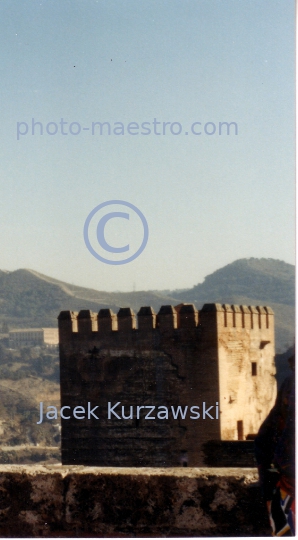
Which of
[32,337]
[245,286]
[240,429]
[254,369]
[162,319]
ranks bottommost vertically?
[240,429]

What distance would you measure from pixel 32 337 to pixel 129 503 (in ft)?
87.7

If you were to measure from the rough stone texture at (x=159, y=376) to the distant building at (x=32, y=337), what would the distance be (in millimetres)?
11491

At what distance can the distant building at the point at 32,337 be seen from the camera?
92.7 feet

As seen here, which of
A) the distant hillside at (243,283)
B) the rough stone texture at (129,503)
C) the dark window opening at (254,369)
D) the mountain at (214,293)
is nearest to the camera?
the rough stone texture at (129,503)

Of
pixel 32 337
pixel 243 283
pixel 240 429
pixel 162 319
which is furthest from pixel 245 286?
pixel 32 337

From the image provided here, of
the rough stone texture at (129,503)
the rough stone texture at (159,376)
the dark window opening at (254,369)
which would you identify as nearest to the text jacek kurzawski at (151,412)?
the rough stone texture at (159,376)

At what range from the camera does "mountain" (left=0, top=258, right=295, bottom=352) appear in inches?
701

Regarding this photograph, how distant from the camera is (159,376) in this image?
14.2 metres

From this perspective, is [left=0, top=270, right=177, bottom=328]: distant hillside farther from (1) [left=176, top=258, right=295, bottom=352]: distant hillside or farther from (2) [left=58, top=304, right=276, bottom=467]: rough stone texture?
(2) [left=58, top=304, right=276, bottom=467]: rough stone texture

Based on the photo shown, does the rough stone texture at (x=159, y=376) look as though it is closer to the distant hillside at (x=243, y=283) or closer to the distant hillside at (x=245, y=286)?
the distant hillside at (x=245, y=286)

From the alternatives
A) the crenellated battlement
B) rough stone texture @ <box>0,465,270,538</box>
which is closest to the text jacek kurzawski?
the crenellated battlement

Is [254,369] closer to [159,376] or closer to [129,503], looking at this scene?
[159,376]

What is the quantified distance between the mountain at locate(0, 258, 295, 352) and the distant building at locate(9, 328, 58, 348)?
64cm

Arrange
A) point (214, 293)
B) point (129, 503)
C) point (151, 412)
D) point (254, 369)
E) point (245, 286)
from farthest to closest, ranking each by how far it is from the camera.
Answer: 1. point (245, 286)
2. point (214, 293)
3. point (151, 412)
4. point (254, 369)
5. point (129, 503)
